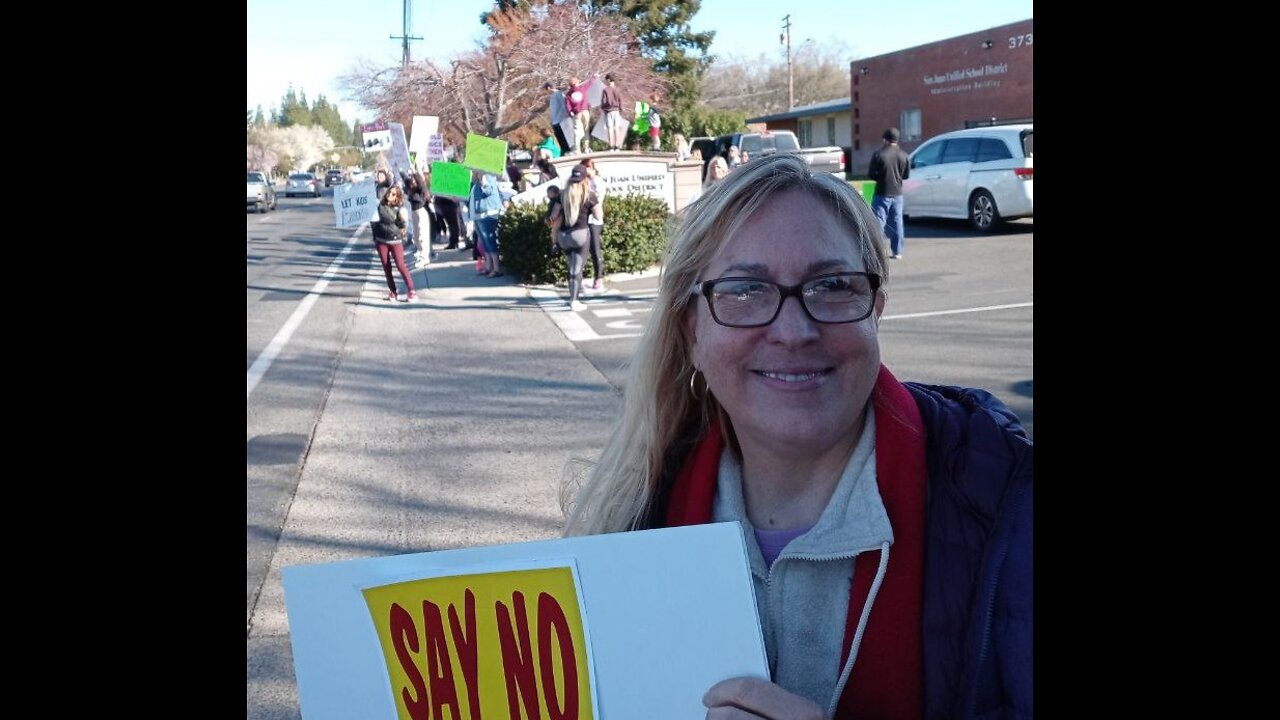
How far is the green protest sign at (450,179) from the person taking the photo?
45.5ft

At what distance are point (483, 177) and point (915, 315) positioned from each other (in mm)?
9928

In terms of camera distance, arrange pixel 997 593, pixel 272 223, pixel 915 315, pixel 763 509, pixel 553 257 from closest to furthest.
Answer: pixel 997 593 → pixel 763 509 → pixel 915 315 → pixel 553 257 → pixel 272 223

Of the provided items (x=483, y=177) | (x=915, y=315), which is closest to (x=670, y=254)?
(x=915, y=315)

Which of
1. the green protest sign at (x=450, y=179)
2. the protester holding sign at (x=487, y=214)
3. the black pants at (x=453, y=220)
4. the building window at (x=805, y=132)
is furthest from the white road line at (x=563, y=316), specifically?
the building window at (x=805, y=132)

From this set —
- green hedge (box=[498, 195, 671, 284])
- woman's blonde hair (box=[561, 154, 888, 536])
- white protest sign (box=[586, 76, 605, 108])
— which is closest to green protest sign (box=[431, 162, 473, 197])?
green hedge (box=[498, 195, 671, 284])

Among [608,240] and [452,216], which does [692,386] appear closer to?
[608,240]

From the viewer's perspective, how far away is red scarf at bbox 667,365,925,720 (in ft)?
4.66

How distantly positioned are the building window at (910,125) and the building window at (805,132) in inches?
590

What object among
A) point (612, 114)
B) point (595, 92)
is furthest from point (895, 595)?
point (612, 114)

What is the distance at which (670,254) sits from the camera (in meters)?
1.81
